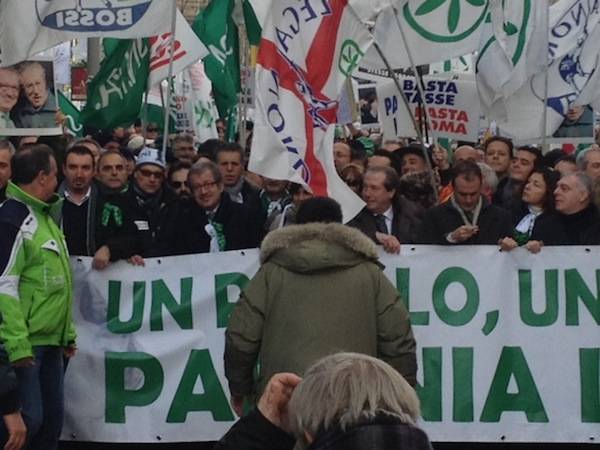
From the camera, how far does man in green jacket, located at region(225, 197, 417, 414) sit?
6.10 meters

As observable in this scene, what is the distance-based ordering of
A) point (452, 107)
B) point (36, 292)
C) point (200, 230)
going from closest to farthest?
point (36, 292), point (200, 230), point (452, 107)

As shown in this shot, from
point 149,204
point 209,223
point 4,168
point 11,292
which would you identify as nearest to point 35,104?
point 149,204

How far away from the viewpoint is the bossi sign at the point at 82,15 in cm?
1004

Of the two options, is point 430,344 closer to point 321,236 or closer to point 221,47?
point 321,236

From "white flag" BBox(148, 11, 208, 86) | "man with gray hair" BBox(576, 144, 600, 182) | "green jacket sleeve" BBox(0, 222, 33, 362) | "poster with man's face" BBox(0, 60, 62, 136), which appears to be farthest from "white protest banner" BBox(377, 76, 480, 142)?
"green jacket sleeve" BBox(0, 222, 33, 362)

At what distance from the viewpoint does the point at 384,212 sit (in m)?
8.55

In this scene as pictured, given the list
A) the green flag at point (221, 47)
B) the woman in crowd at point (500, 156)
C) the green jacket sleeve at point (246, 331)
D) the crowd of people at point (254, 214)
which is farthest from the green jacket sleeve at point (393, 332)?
the green flag at point (221, 47)

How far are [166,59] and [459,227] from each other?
4954 mm

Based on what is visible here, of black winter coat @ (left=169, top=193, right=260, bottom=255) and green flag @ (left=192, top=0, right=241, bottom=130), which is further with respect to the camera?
green flag @ (left=192, top=0, right=241, bottom=130)

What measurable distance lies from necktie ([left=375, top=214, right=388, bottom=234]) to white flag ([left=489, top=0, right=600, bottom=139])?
3295 mm

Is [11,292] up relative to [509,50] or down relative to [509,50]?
down

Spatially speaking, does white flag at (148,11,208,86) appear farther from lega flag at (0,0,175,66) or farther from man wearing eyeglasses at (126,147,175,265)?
lega flag at (0,0,175,66)

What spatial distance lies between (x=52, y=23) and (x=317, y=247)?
4.51 meters

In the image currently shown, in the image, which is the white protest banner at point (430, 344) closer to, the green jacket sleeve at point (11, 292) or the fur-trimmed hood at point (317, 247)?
the green jacket sleeve at point (11, 292)
